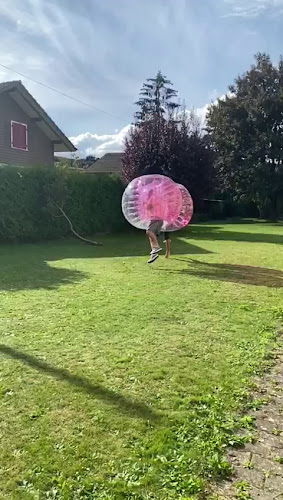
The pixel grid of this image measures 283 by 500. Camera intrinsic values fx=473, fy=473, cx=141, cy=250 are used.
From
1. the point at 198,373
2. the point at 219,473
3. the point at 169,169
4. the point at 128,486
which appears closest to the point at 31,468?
the point at 128,486

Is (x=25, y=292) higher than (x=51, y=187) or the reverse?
the reverse

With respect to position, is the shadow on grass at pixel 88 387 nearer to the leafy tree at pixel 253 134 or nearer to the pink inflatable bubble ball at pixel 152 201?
the pink inflatable bubble ball at pixel 152 201

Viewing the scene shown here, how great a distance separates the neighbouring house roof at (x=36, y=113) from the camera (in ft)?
71.1

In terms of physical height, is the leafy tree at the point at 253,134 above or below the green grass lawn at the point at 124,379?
above

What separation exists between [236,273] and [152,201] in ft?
7.77

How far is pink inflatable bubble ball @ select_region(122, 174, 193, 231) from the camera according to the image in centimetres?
1027

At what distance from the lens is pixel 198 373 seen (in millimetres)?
4172

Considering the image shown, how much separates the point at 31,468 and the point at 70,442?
33 centimetres

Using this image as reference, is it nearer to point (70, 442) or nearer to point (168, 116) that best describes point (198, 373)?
point (70, 442)

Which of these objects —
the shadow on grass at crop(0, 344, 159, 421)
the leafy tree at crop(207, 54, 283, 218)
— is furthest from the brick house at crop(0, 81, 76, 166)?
the shadow on grass at crop(0, 344, 159, 421)

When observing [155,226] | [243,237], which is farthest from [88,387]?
[243,237]

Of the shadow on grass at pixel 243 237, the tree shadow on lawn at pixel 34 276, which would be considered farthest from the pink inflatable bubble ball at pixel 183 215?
the shadow on grass at pixel 243 237

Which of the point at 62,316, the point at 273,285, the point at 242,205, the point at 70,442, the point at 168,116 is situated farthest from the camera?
the point at 242,205

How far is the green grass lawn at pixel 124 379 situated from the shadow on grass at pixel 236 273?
31 cm
